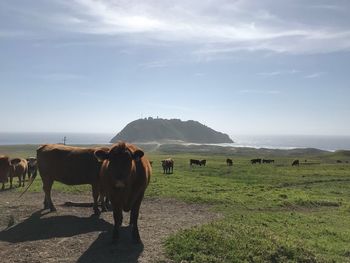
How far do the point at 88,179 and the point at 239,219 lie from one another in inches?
242

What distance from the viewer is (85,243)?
1194 centimetres

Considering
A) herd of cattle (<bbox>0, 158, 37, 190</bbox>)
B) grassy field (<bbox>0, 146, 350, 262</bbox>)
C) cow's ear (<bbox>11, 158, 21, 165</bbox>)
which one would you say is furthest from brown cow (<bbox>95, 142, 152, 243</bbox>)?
cow's ear (<bbox>11, 158, 21, 165</bbox>)

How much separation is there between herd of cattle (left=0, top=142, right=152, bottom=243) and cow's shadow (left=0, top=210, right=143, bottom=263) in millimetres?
426

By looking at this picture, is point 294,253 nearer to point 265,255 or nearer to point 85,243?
point 265,255

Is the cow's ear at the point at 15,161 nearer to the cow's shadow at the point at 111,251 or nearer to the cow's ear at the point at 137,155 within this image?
the cow's shadow at the point at 111,251

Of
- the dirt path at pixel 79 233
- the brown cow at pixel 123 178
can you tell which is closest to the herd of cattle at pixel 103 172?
the brown cow at pixel 123 178

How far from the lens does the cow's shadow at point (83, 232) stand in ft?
35.8

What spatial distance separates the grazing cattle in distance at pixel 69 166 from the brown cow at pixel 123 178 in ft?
12.2

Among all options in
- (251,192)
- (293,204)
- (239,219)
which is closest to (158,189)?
(251,192)

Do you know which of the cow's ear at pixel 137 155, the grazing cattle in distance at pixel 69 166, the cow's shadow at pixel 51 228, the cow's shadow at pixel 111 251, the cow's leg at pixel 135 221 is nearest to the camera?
the cow's shadow at pixel 111 251

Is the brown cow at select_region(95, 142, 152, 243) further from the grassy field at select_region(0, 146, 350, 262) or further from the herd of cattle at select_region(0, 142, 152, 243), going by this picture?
the grassy field at select_region(0, 146, 350, 262)

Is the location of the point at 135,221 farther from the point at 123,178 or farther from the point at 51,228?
the point at 51,228

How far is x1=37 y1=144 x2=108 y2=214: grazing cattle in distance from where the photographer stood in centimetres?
1673

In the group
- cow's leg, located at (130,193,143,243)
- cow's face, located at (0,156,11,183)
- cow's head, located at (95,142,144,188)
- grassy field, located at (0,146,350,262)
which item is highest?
cow's head, located at (95,142,144,188)
